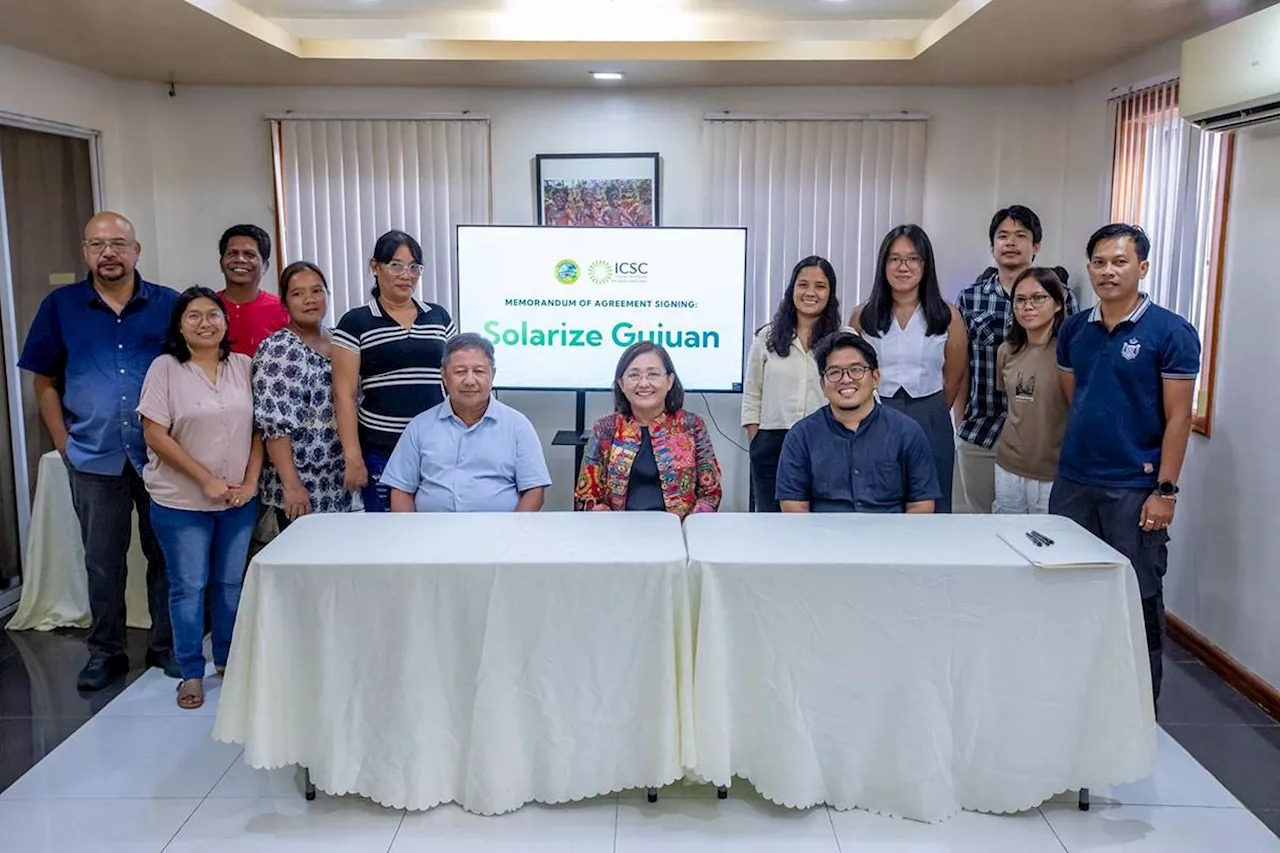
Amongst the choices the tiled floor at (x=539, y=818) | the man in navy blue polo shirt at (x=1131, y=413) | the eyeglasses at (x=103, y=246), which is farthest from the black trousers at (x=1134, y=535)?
the eyeglasses at (x=103, y=246)

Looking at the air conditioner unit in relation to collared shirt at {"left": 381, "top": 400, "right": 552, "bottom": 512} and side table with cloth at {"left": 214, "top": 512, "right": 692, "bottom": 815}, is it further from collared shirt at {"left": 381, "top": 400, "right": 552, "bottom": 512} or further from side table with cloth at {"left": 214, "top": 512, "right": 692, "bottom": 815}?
collared shirt at {"left": 381, "top": 400, "right": 552, "bottom": 512}

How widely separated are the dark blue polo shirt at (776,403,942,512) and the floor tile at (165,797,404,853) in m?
1.41

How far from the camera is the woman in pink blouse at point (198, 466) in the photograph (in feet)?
9.72

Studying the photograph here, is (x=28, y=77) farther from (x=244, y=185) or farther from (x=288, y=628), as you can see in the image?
(x=288, y=628)

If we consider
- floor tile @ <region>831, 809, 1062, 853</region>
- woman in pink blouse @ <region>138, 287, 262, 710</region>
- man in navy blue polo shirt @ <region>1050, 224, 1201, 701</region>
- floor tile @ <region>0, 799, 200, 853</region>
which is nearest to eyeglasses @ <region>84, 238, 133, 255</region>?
woman in pink blouse @ <region>138, 287, 262, 710</region>

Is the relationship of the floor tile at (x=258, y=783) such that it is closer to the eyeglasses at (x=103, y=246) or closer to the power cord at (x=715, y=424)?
the eyeglasses at (x=103, y=246)

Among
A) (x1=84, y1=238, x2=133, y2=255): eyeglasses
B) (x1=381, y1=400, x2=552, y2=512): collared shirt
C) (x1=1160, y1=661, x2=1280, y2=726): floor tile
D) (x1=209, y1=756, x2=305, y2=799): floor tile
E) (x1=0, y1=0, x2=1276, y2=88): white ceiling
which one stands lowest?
(x1=1160, y1=661, x2=1280, y2=726): floor tile

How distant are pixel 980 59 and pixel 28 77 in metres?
3.98

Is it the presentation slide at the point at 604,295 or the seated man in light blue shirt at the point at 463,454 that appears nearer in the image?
the seated man in light blue shirt at the point at 463,454

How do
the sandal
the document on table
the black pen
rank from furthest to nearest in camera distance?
A: the sandal, the black pen, the document on table

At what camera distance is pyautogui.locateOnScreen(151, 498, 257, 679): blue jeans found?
305 centimetres

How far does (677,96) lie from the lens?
16.0ft

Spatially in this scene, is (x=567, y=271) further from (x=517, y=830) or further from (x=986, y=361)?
(x=517, y=830)

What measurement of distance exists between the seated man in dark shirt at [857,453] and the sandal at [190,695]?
194 centimetres
